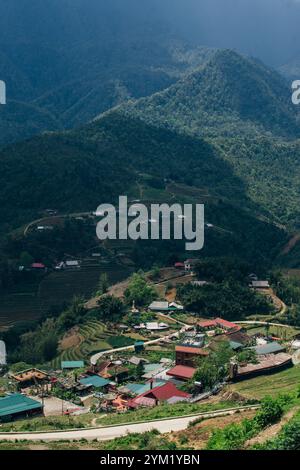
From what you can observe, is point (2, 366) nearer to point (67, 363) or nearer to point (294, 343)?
point (67, 363)

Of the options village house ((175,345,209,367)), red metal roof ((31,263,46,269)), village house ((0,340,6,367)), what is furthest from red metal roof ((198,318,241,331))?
red metal roof ((31,263,46,269))

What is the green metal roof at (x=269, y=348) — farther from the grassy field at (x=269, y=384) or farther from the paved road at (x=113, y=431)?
the paved road at (x=113, y=431)

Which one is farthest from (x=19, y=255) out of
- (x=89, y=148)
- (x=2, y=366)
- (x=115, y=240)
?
(x=89, y=148)

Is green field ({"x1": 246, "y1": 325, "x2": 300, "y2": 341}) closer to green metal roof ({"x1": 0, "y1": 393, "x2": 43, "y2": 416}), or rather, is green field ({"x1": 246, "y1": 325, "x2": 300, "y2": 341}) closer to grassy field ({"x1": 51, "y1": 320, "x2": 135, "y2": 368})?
grassy field ({"x1": 51, "y1": 320, "x2": 135, "y2": 368})

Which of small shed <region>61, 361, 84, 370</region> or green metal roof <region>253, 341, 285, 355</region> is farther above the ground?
green metal roof <region>253, 341, 285, 355</region>

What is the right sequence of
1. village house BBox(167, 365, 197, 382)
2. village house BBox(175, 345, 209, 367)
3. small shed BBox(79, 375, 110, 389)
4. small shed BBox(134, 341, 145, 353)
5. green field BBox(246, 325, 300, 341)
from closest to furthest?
village house BBox(167, 365, 197, 382), small shed BBox(79, 375, 110, 389), village house BBox(175, 345, 209, 367), small shed BBox(134, 341, 145, 353), green field BBox(246, 325, 300, 341)

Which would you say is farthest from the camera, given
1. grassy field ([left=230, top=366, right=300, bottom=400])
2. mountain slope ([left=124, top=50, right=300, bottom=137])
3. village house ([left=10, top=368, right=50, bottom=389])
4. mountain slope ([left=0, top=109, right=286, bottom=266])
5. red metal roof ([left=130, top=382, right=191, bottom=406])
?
mountain slope ([left=124, top=50, right=300, bottom=137])

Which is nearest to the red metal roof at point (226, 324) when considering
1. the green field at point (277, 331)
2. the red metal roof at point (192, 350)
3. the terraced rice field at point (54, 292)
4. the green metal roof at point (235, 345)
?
the green field at point (277, 331)
